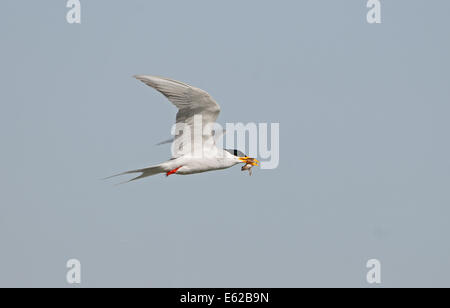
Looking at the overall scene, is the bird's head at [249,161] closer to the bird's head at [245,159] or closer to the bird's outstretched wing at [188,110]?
the bird's head at [245,159]

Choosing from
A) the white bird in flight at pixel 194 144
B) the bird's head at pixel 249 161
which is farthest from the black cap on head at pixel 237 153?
the bird's head at pixel 249 161

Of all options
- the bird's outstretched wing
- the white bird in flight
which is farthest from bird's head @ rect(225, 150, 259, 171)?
the bird's outstretched wing

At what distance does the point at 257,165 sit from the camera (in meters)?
20.6

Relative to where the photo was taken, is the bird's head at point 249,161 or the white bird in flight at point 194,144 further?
the bird's head at point 249,161

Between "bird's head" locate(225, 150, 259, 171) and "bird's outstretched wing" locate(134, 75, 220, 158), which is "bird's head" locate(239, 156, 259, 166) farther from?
"bird's outstretched wing" locate(134, 75, 220, 158)

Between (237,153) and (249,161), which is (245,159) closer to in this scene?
(249,161)

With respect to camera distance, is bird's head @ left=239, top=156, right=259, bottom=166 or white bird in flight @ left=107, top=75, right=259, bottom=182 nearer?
white bird in flight @ left=107, top=75, right=259, bottom=182

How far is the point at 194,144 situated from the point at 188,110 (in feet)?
3.85

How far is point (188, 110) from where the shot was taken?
19203mm

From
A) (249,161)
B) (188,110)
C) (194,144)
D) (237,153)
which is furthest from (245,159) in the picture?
(188,110)

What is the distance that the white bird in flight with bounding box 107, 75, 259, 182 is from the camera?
18.9m

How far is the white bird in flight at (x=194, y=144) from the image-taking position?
18.9m
